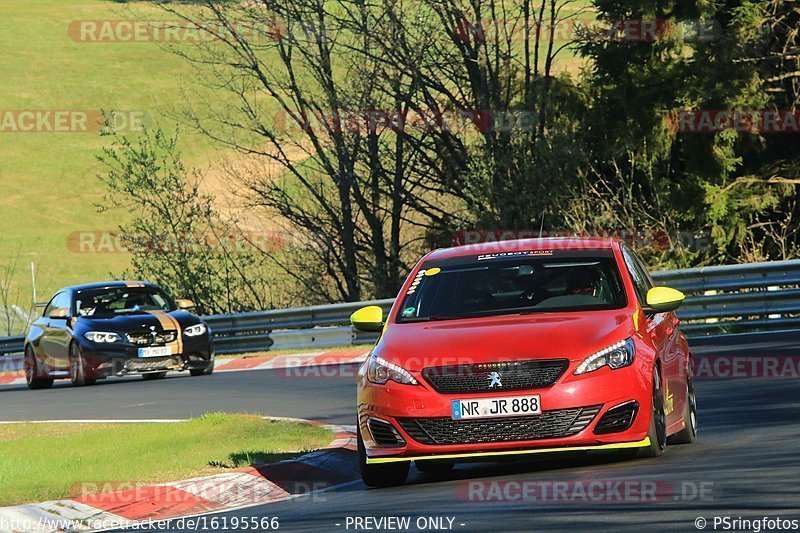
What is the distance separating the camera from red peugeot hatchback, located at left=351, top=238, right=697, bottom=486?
32.0ft

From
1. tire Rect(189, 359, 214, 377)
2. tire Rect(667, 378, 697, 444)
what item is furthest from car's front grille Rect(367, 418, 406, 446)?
tire Rect(189, 359, 214, 377)

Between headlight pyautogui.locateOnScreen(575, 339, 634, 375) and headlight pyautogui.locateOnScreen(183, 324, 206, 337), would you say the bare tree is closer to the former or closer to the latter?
headlight pyautogui.locateOnScreen(183, 324, 206, 337)

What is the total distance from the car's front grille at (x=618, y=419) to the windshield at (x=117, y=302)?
49.4ft

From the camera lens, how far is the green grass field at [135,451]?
11086mm

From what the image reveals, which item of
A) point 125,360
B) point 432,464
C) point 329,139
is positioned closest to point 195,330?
point 125,360

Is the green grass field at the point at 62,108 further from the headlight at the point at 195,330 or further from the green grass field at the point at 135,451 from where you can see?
the green grass field at the point at 135,451

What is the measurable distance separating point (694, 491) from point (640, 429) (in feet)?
4.00

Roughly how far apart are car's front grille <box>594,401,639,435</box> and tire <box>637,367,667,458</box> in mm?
156

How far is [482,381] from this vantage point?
982 centimetres

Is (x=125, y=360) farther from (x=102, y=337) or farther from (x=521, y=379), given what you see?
(x=521, y=379)

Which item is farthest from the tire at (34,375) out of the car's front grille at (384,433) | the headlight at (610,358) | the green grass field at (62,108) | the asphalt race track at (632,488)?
the green grass field at (62,108)

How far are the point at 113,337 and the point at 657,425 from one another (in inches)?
555

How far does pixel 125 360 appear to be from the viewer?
22.9m

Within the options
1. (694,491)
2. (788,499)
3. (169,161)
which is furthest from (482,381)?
(169,161)
